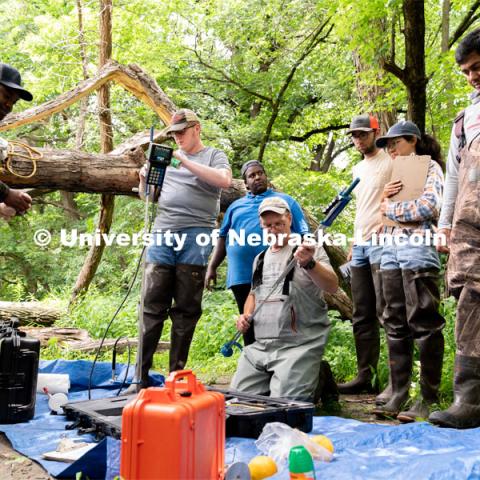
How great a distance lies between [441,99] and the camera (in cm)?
758

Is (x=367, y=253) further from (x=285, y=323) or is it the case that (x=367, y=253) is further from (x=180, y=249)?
(x=180, y=249)

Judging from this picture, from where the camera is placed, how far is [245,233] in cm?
439

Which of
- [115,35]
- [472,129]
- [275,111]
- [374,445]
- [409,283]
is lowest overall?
[374,445]

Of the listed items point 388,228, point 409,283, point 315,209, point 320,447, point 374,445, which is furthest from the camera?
point 315,209

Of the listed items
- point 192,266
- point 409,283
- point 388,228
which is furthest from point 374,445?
point 192,266

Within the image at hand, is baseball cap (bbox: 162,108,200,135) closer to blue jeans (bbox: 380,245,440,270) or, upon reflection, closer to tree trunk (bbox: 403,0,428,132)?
blue jeans (bbox: 380,245,440,270)

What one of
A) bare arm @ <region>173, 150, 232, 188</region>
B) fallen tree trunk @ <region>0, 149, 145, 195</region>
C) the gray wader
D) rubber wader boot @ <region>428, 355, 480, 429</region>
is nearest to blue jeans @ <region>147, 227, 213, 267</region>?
bare arm @ <region>173, 150, 232, 188</region>

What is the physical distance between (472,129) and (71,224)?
591 inches

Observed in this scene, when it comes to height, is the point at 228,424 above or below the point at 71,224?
below

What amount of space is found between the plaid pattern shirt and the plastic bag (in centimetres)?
152

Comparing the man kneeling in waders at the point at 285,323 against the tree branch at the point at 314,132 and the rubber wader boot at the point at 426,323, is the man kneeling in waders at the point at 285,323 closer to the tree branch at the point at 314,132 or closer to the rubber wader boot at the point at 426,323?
the rubber wader boot at the point at 426,323

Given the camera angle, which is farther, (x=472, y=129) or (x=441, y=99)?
(x=441, y=99)

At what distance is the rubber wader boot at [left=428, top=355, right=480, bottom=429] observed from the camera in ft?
9.23

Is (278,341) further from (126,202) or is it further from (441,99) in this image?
(126,202)
